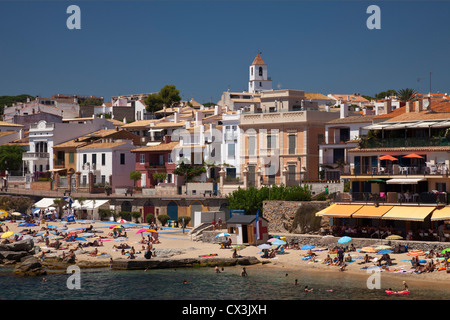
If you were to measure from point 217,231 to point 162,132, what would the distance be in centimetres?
3743

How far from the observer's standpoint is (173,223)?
68.3 m

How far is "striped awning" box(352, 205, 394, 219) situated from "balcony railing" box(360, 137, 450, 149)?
516 cm

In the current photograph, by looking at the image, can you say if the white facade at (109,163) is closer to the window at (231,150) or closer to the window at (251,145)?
the window at (231,150)

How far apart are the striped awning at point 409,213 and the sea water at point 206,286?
19.8 ft

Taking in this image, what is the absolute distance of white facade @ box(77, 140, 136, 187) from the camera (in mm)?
85375

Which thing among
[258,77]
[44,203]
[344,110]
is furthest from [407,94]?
[258,77]

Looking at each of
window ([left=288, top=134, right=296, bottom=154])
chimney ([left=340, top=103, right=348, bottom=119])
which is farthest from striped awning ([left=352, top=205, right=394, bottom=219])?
chimney ([left=340, top=103, right=348, bottom=119])

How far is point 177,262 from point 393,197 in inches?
624

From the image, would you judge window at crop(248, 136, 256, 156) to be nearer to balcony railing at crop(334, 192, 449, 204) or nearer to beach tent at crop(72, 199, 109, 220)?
beach tent at crop(72, 199, 109, 220)

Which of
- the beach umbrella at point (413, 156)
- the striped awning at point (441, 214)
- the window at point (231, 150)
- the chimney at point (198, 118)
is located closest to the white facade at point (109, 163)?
the chimney at point (198, 118)

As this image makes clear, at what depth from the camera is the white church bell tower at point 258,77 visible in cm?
17138

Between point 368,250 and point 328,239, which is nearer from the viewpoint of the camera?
point 368,250

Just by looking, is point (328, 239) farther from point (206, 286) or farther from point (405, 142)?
point (206, 286)

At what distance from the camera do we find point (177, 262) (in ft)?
168
